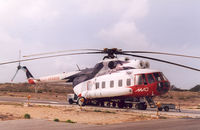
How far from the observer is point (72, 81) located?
99.4ft

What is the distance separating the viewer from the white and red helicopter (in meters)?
21.9

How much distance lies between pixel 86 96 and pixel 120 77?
5355 mm

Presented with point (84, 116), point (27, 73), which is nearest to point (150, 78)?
point (84, 116)

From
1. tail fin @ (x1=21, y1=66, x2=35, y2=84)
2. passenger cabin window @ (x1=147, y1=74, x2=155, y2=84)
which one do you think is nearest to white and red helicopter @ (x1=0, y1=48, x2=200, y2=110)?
passenger cabin window @ (x1=147, y1=74, x2=155, y2=84)

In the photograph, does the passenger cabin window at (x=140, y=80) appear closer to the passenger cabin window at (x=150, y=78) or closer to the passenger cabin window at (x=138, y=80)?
the passenger cabin window at (x=138, y=80)

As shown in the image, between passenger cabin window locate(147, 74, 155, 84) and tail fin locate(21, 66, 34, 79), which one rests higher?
tail fin locate(21, 66, 34, 79)

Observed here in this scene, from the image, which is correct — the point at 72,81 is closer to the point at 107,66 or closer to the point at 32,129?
the point at 107,66

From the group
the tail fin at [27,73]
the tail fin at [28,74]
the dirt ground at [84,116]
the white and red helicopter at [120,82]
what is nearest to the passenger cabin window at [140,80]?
the white and red helicopter at [120,82]

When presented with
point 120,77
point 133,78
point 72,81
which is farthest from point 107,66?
point 72,81

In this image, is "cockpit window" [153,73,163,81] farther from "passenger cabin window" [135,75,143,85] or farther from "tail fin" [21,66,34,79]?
"tail fin" [21,66,34,79]

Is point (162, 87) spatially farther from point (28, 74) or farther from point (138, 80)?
point (28, 74)

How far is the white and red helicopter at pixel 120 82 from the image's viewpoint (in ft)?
71.7

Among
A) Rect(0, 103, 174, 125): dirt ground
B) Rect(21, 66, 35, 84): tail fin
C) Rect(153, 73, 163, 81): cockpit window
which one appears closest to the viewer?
Rect(0, 103, 174, 125): dirt ground

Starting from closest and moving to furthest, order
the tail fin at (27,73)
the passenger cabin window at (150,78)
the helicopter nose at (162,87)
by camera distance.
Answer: the helicopter nose at (162,87), the passenger cabin window at (150,78), the tail fin at (27,73)
